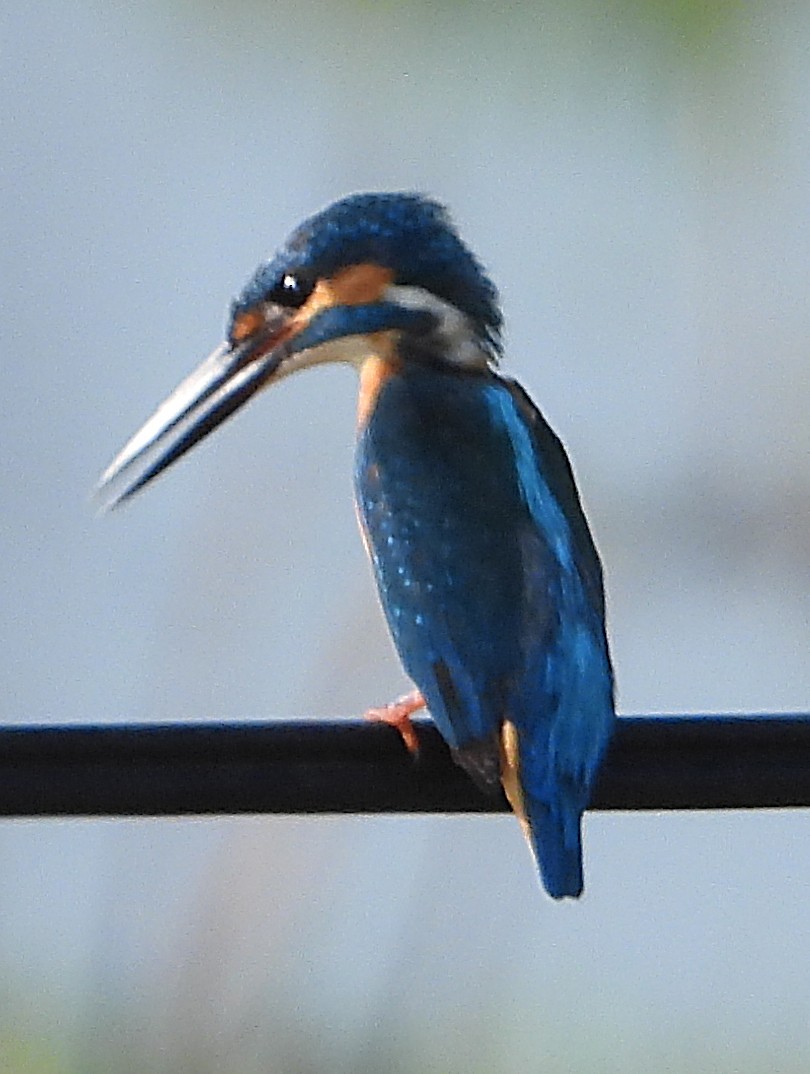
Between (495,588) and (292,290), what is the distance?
33 centimetres

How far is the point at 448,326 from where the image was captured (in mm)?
1260

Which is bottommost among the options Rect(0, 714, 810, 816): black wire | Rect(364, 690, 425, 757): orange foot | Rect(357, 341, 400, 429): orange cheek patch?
Rect(364, 690, 425, 757): orange foot

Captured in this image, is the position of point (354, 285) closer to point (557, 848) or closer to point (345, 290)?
point (345, 290)

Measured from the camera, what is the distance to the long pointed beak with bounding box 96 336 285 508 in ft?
4.14

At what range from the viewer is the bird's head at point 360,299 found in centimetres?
124

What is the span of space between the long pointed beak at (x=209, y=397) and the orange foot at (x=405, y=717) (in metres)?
0.27

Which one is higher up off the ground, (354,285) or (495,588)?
(354,285)

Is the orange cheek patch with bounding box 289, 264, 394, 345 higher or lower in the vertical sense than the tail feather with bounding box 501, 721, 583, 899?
higher

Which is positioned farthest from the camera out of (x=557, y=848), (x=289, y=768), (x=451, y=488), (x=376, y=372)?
(x=376, y=372)

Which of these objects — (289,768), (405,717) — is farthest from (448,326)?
(289,768)

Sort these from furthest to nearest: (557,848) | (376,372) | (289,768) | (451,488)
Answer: (376,372) < (451,488) < (557,848) < (289,768)

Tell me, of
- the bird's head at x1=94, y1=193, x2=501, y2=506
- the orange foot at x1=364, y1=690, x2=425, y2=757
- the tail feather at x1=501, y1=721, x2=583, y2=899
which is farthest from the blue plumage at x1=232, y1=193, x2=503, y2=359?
the tail feather at x1=501, y1=721, x2=583, y2=899

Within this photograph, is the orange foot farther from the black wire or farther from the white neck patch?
the white neck patch

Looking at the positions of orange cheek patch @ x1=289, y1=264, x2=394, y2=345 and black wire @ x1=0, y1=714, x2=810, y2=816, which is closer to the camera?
black wire @ x1=0, y1=714, x2=810, y2=816
